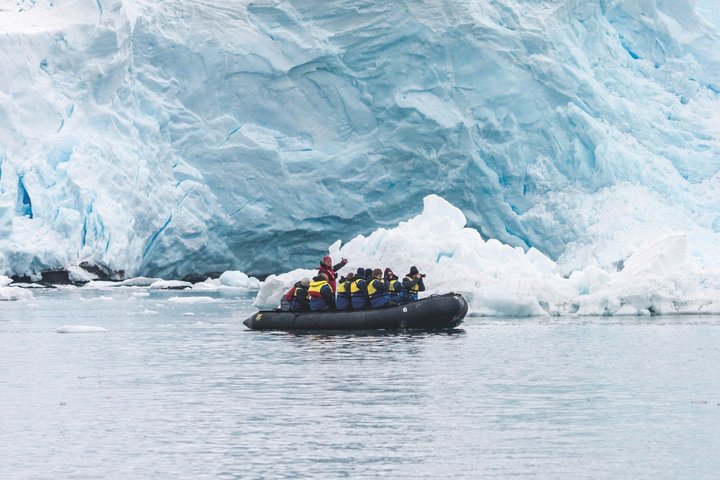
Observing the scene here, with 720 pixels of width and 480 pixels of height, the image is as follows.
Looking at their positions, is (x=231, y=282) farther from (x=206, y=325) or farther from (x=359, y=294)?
(x=359, y=294)

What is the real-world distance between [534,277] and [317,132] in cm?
1035

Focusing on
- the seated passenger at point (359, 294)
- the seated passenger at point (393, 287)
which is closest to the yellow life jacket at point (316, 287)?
the seated passenger at point (359, 294)

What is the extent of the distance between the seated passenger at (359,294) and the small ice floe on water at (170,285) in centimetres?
1297

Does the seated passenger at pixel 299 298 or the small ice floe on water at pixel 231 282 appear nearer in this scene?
the seated passenger at pixel 299 298

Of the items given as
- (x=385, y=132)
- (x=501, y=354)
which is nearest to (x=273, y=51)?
(x=385, y=132)

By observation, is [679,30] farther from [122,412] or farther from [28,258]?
[122,412]

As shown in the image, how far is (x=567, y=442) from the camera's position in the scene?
8.00 m

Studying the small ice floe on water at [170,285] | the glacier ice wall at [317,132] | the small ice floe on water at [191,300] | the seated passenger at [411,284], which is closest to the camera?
the seated passenger at [411,284]

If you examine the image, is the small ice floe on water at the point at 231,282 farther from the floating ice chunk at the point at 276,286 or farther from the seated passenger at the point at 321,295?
the seated passenger at the point at 321,295

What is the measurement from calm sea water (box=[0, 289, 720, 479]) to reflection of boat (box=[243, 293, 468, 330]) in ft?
0.88

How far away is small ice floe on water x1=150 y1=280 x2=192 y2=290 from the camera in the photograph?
2903 cm

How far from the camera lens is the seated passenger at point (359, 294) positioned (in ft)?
54.9

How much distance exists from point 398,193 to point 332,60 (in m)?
3.54

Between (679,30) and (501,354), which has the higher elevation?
(679,30)
